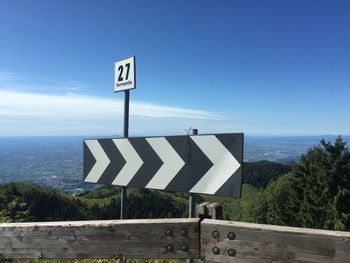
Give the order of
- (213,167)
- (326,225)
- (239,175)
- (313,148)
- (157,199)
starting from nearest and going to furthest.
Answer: (239,175)
(213,167)
(326,225)
(313,148)
(157,199)

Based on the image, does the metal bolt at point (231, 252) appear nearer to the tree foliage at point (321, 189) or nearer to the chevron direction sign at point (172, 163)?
the chevron direction sign at point (172, 163)

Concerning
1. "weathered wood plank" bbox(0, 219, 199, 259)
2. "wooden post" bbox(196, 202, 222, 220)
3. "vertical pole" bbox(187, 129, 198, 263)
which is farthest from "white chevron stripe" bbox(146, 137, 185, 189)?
"weathered wood plank" bbox(0, 219, 199, 259)

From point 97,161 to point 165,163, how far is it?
1373 millimetres

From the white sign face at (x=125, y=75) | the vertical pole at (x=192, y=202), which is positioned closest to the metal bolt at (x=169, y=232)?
the vertical pole at (x=192, y=202)

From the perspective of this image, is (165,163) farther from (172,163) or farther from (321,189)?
(321,189)

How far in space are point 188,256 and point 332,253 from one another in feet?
3.53

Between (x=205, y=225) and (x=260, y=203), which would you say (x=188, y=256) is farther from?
(x=260, y=203)

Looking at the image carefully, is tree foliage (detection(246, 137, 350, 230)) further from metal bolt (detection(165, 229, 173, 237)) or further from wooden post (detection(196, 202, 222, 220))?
metal bolt (detection(165, 229, 173, 237))

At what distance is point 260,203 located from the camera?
6206 centimetres

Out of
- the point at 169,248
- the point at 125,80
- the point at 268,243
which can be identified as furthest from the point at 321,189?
the point at 268,243

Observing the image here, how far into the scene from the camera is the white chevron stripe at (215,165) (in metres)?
3.56

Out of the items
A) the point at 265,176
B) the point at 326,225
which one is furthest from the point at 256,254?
the point at 265,176

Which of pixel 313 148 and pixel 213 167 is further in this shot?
pixel 313 148

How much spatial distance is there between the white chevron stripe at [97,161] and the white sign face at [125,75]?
0.89 m
